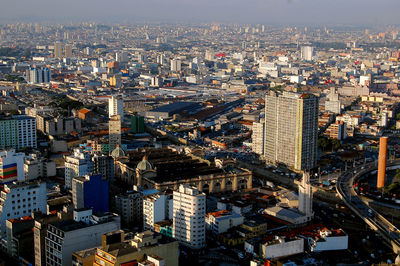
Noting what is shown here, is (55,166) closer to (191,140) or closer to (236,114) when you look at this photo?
(191,140)

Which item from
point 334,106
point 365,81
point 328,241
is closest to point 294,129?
point 328,241

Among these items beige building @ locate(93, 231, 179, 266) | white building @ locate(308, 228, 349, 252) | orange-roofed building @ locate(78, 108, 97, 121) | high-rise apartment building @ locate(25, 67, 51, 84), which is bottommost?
white building @ locate(308, 228, 349, 252)

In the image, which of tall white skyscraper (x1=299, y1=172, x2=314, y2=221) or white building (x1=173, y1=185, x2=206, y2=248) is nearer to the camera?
white building (x1=173, y1=185, x2=206, y2=248)

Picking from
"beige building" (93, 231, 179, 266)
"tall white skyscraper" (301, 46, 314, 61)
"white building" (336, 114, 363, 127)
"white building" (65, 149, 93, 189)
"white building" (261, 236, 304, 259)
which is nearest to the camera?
"beige building" (93, 231, 179, 266)

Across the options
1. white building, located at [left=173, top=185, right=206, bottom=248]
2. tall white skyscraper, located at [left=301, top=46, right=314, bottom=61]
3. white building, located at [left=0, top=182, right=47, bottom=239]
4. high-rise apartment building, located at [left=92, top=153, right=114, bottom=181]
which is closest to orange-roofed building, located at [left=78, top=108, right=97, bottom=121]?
high-rise apartment building, located at [left=92, top=153, right=114, bottom=181]

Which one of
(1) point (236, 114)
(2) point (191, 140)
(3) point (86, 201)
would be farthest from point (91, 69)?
(3) point (86, 201)

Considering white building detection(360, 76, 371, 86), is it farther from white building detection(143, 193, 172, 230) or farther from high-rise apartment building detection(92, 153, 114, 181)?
white building detection(143, 193, 172, 230)
